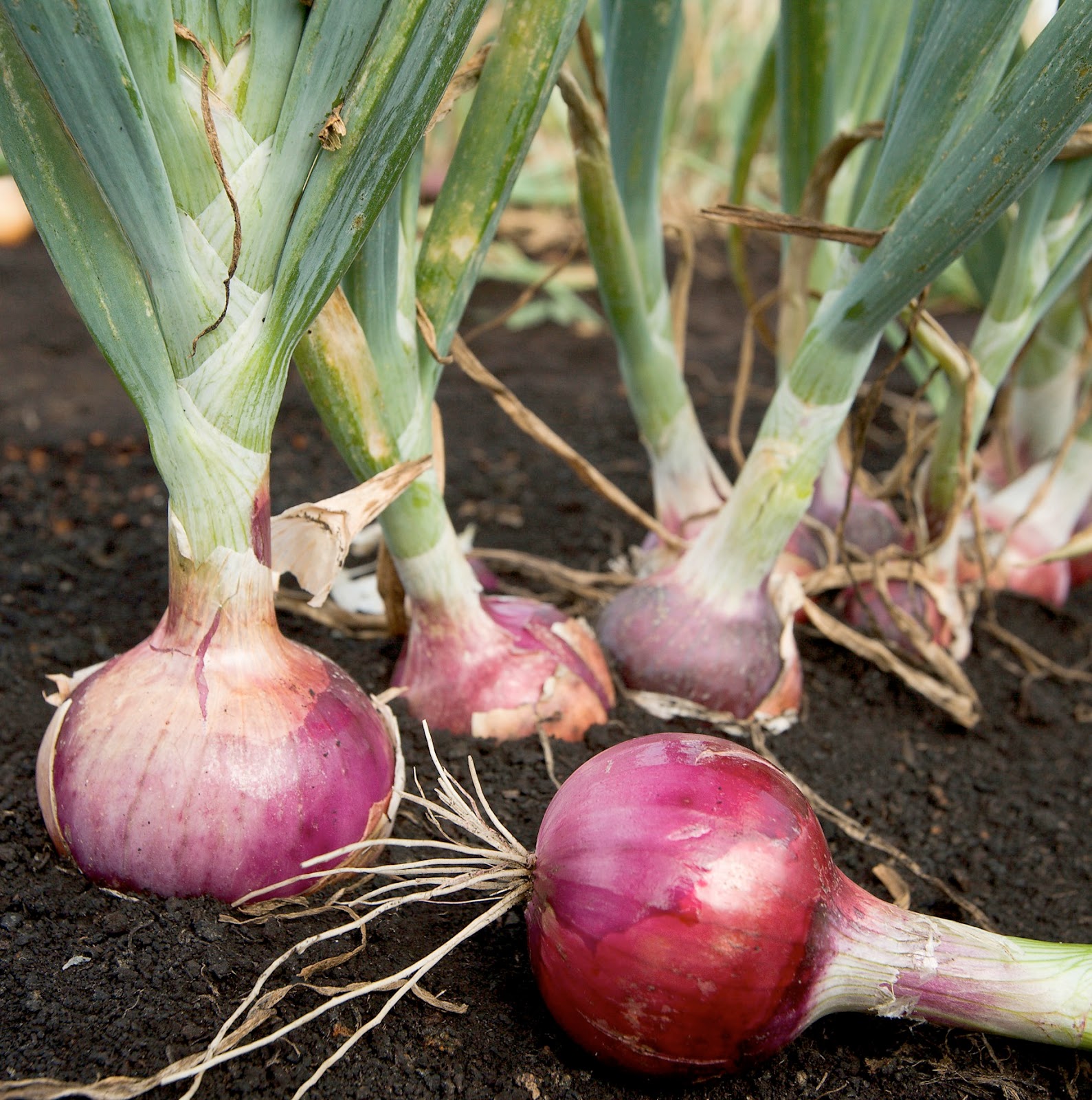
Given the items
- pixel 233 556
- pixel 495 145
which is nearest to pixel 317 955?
pixel 233 556

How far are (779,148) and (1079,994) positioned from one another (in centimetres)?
101

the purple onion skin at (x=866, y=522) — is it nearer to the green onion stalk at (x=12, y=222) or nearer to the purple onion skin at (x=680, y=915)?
the purple onion skin at (x=680, y=915)

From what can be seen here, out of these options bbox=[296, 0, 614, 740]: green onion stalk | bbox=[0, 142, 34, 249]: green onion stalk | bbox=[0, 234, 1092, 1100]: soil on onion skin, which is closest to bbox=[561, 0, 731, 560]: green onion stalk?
bbox=[296, 0, 614, 740]: green onion stalk

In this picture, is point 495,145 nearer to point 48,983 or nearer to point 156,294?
point 156,294

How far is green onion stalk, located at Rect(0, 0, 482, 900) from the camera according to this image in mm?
665

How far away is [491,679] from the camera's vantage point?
3.14 feet

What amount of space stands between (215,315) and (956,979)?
2.29 feet

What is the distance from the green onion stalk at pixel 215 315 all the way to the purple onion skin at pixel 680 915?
20 centimetres

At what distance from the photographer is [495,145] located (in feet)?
2.82

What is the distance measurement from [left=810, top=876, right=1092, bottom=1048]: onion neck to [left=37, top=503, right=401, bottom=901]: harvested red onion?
1.21ft

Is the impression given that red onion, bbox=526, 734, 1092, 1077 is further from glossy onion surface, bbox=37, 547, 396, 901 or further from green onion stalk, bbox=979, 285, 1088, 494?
green onion stalk, bbox=979, 285, 1088, 494

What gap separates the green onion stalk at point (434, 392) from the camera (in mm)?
832

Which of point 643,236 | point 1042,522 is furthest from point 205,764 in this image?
point 1042,522

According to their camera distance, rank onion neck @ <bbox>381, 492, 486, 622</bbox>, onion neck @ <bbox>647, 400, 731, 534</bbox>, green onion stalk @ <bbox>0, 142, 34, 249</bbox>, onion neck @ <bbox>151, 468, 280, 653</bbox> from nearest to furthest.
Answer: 1. onion neck @ <bbox>151, 468, 280, 653</bbox>
2. onion neck @ <bbox>381, 492, 486, 622</bbox>
3. onion neck @ <bbox>647, 400, 731, 534</bbox>
4. green onion stalk @ <bbox>0, 142, 34, 249</bbox>
